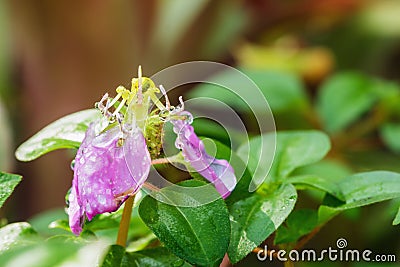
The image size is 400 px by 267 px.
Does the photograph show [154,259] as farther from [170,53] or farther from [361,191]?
[170,53]

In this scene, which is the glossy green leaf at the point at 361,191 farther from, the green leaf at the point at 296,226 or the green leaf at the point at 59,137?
the green leaf at the point at 59,137

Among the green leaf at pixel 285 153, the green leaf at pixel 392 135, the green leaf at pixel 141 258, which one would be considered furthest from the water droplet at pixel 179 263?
the green leaf at pixel 392 135

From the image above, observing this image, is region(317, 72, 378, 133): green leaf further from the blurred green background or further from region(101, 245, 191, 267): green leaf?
region(101, 245, 191, 267): green leaf

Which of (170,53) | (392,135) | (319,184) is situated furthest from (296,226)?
(170,53)

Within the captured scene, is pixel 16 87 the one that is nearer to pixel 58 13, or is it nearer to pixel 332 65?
pixel 58 13

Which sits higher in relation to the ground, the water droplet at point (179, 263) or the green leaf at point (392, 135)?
the water droplet at point (179, 263)
